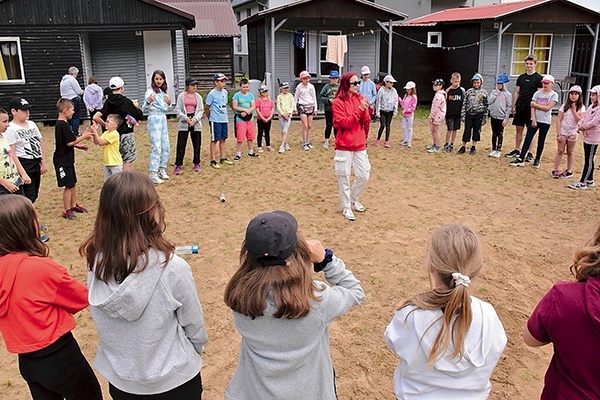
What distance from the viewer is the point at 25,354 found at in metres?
2.63

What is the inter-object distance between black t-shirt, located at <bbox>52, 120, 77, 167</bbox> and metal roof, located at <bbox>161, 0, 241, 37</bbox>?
16.3 metres

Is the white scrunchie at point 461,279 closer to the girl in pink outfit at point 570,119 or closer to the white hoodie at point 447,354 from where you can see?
the white hoodie at point 447,354

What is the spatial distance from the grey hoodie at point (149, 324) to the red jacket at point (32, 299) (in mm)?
320

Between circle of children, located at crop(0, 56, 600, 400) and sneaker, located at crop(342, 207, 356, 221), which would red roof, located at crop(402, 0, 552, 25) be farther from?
circle of children, located at crop(0, 56, 600, 400)

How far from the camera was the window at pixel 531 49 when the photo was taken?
57.4ft

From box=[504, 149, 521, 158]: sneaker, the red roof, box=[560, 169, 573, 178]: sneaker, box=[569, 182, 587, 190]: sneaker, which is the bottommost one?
box=[569, 182, 587, 190]: sneaker

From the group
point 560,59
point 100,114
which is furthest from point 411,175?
point 560,59

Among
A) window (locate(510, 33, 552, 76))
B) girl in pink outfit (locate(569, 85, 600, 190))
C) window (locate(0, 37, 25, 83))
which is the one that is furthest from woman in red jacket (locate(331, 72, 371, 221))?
window (locate(510, 33, 552, 76))

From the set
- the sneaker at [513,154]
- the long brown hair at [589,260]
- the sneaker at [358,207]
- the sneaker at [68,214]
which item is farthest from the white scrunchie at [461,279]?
the sneaker at [513,154]

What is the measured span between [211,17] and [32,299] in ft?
78.1

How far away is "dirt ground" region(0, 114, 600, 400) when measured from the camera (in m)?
4.01

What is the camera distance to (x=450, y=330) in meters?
2.09

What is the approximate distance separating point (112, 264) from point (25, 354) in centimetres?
84

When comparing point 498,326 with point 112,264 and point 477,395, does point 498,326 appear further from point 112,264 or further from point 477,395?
point 112,264
